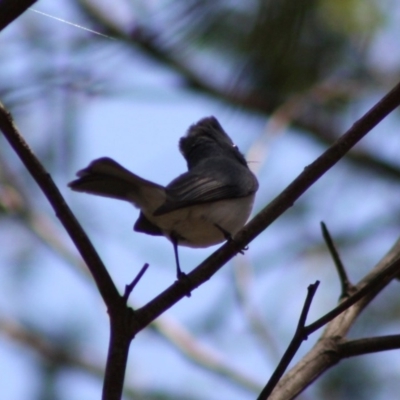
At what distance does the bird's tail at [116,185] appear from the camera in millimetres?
2641

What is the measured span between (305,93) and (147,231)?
262 cm

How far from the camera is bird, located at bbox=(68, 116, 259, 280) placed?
2.82 m

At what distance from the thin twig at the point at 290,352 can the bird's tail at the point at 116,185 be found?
1.08 metres

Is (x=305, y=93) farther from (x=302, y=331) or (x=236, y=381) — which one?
→ (x=302, y=331)

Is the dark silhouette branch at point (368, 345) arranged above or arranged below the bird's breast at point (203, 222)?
below

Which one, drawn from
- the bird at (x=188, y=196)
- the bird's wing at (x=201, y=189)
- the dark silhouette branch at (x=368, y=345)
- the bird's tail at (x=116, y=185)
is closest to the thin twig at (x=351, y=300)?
the dark silhouette branch at (x=368, y=345)

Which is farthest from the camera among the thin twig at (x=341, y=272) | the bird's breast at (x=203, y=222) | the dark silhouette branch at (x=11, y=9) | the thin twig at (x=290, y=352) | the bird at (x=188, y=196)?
the bird's breast at (x=203, y=222)

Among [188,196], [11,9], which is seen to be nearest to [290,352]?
[11,9]

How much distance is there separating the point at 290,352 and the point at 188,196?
60.4 inches

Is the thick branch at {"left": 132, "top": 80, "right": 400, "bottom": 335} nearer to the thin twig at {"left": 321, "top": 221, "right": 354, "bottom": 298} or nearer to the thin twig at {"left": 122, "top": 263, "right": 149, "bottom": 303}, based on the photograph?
the thin twig at {"left": 122, "top": 263, "right": 149, "bottom": 303}

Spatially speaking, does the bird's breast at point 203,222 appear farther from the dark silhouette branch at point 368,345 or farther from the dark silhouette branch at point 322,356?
the dark silhouette branch at point 368,345

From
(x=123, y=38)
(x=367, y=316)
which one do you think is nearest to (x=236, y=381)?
(x=367, y=316)

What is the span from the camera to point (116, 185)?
116 inches

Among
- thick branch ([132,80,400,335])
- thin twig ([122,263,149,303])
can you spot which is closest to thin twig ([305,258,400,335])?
thick branch ([132,80,400,335])
